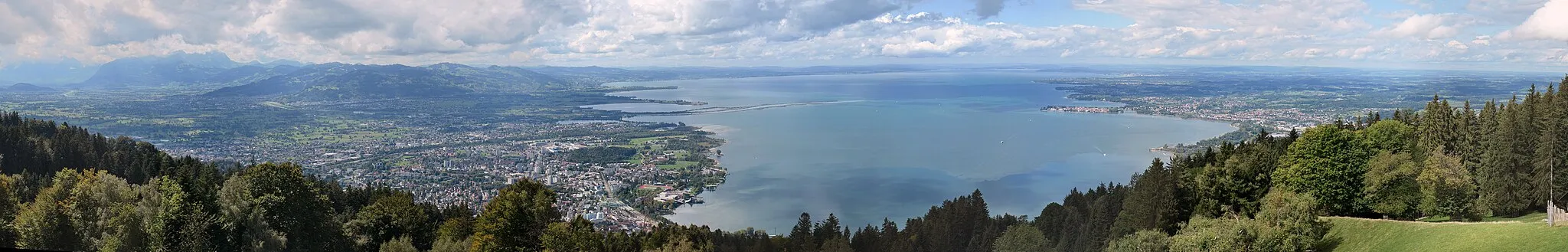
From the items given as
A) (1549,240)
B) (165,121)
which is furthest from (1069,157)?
(165,121)

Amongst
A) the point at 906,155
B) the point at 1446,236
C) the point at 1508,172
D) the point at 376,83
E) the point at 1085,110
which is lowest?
the point at 906,155

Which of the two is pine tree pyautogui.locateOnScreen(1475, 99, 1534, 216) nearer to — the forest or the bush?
the forest

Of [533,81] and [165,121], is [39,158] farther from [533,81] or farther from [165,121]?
[533,81]

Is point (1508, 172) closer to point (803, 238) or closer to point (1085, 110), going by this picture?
point (803, 238)

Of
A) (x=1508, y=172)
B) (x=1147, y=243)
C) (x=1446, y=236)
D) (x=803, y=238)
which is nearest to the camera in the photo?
(x=1446, y=236)

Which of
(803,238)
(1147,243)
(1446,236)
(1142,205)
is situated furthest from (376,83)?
(1446,236)

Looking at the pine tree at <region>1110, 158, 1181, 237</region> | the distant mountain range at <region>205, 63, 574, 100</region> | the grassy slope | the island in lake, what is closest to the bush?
the pine tree at <region>1110, 158, 1181, 237</region>
